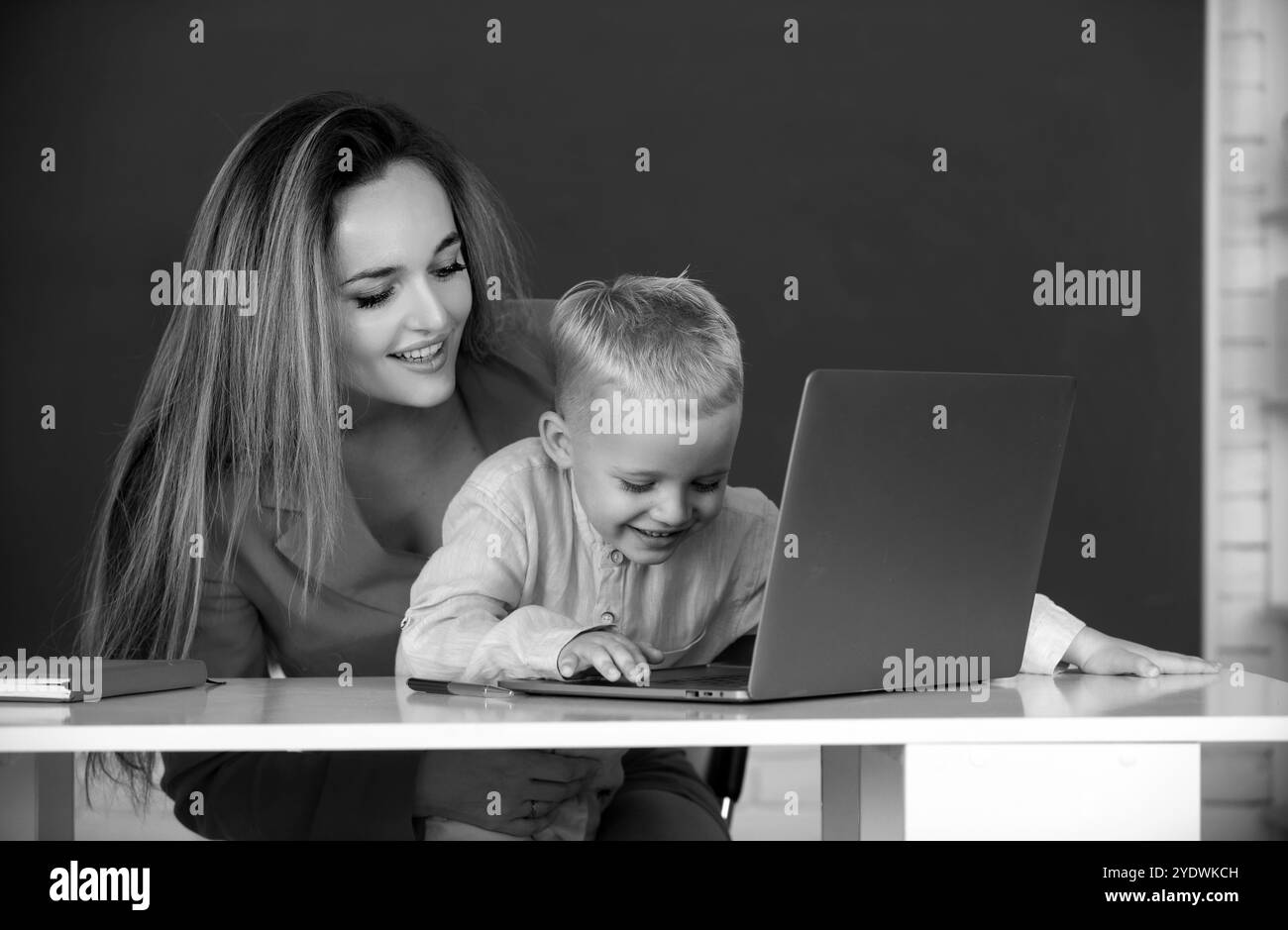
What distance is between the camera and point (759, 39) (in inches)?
118

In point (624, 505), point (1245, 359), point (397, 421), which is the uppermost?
point (1245, 359)

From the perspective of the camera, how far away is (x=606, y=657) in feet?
3.46

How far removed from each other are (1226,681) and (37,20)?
103 inches

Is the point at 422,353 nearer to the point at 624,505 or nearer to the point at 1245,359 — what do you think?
the point at 624,505

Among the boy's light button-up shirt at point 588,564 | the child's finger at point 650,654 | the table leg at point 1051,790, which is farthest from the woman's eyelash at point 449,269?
the table leg at point 1051,790

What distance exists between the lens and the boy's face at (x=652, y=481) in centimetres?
146

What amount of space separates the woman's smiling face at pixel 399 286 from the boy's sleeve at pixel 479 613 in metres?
0.40

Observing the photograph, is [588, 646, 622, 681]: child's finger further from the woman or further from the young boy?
the woman

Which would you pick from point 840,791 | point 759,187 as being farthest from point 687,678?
point 759,187

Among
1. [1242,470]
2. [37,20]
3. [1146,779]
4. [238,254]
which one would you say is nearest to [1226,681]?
[1146,779]

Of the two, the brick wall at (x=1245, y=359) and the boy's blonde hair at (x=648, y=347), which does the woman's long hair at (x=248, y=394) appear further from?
the brick wall at (x=1245, y=359)

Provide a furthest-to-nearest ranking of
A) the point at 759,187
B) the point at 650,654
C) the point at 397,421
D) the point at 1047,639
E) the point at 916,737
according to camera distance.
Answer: the point at 759,187 → the point at 397,421 → the point at 1047,639 → the point at 650,654 → the point at 916,737

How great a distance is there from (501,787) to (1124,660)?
1.78 ft
